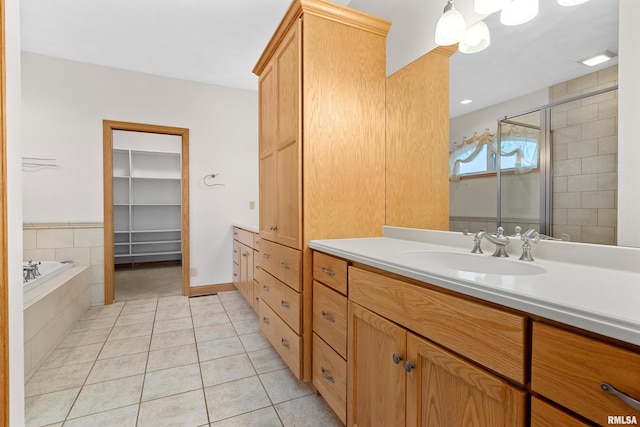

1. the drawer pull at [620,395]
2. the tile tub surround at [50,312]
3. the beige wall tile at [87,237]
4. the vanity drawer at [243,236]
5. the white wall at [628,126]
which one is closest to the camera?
the drawer pull at [620,395]

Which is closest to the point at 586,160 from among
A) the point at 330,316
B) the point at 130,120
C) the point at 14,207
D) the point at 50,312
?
the point at 330,316

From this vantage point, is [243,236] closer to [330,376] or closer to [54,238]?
[54,238]

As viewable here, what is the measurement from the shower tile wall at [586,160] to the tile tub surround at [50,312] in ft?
9.40

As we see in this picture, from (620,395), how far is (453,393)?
14.8 inches

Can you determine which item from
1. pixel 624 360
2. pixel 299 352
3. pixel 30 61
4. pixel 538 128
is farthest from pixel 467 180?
pixel 30 61

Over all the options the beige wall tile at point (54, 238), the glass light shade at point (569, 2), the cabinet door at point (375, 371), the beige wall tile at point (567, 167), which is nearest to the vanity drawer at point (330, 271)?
the cabinet door at point (375, 371)

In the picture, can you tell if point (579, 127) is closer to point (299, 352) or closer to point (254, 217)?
point (299, 352)

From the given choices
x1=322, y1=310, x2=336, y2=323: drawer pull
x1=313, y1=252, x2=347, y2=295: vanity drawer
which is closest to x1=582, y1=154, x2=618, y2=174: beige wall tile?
x1=313, y1=252, x2=347, y2=295: vanity drawer

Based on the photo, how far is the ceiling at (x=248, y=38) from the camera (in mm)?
1051

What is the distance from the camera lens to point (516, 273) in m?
1.03

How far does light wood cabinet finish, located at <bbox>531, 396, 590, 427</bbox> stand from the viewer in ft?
1.76

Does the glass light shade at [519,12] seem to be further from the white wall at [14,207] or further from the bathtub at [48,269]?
the bathtub at [48,269]

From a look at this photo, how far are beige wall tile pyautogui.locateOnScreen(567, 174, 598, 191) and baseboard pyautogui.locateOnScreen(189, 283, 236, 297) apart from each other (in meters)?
3.47

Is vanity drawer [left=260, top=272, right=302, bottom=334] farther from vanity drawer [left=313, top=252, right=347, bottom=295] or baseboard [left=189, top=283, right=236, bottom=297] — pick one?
baseboard [left=189, top=283, right=236, bottom=297]
